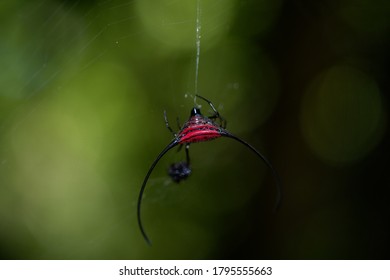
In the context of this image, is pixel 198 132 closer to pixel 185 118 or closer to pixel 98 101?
pixel 185 118

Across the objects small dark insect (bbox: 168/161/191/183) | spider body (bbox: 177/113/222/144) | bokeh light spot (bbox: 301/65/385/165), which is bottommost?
spider body (bbox: 177/113/222/144)

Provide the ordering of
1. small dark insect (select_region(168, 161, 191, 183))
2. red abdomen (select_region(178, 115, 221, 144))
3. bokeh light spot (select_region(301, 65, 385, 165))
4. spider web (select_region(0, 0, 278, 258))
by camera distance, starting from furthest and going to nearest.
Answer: bokeh light spot (select_region(301, 65, 385, 165)) → spider web (select_region(0, 0, 278, 258)) → small dark insect (select_region(168, 161, 191, 183)) → red abdomen (select_region(178, 115, 221, 144))

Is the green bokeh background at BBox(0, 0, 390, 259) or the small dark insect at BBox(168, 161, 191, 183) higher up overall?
the green bokeh background at BBox(0, 0, 390, 259)

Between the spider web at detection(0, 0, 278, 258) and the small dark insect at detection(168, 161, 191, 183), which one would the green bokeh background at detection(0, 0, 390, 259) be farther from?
the small dark insect at detection(168, 161, 191, 183)

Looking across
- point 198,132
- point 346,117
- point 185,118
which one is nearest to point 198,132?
point 198,132

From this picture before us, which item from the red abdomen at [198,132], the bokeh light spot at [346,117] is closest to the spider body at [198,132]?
the red abdomen at [198,132]

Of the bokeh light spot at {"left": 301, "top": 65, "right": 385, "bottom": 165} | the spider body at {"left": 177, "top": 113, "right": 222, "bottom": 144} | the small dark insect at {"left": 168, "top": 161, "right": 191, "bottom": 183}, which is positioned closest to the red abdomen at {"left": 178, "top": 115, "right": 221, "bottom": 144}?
the spider body at {"left": 177, "top": 113, "right": 222, "bottom": 144}
